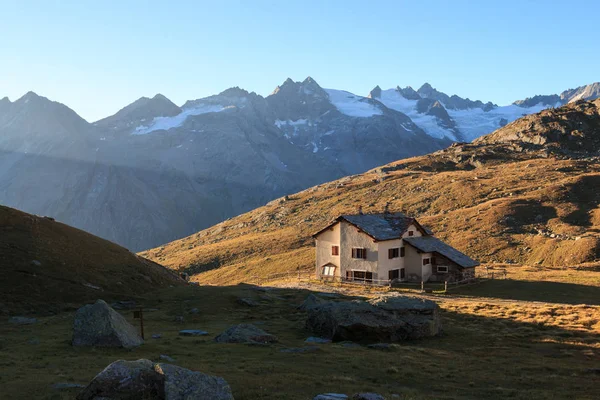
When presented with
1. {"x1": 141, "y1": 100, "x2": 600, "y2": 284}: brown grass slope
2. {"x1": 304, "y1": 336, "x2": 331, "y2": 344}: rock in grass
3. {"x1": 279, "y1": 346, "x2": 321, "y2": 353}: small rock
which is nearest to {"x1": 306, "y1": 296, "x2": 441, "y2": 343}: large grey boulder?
{"x1": 304, "y1": 336, "x2": 331, "y2": 344}: rock in grass

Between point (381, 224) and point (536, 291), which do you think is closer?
point (536, 291)

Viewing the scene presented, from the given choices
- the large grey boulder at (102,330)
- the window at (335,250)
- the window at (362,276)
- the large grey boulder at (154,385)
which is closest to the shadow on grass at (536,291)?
the window at (362,276)

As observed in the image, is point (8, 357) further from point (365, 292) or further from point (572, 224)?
point (572, 224)

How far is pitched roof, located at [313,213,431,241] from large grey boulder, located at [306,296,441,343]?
107 feet

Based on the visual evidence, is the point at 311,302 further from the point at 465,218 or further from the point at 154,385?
the point at 465,218

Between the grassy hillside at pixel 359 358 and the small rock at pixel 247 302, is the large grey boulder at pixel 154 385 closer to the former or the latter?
the grassy hillside at pixel 359 358

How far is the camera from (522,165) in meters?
180

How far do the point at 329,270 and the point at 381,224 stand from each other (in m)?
12.0

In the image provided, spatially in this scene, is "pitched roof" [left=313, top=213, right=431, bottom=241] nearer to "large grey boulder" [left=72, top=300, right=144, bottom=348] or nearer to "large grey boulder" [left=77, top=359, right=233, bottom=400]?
"large grey boulder" [left=72, top=300, right=144, bottom=348]

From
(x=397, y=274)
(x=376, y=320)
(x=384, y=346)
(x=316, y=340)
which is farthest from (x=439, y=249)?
(x=316, y=340)

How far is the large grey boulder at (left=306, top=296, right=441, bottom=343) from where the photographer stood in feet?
131

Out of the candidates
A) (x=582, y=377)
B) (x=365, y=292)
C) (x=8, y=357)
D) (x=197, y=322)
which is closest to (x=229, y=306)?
(x=197, y=322)

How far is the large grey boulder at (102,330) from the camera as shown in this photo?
33.9m

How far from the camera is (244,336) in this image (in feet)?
122
